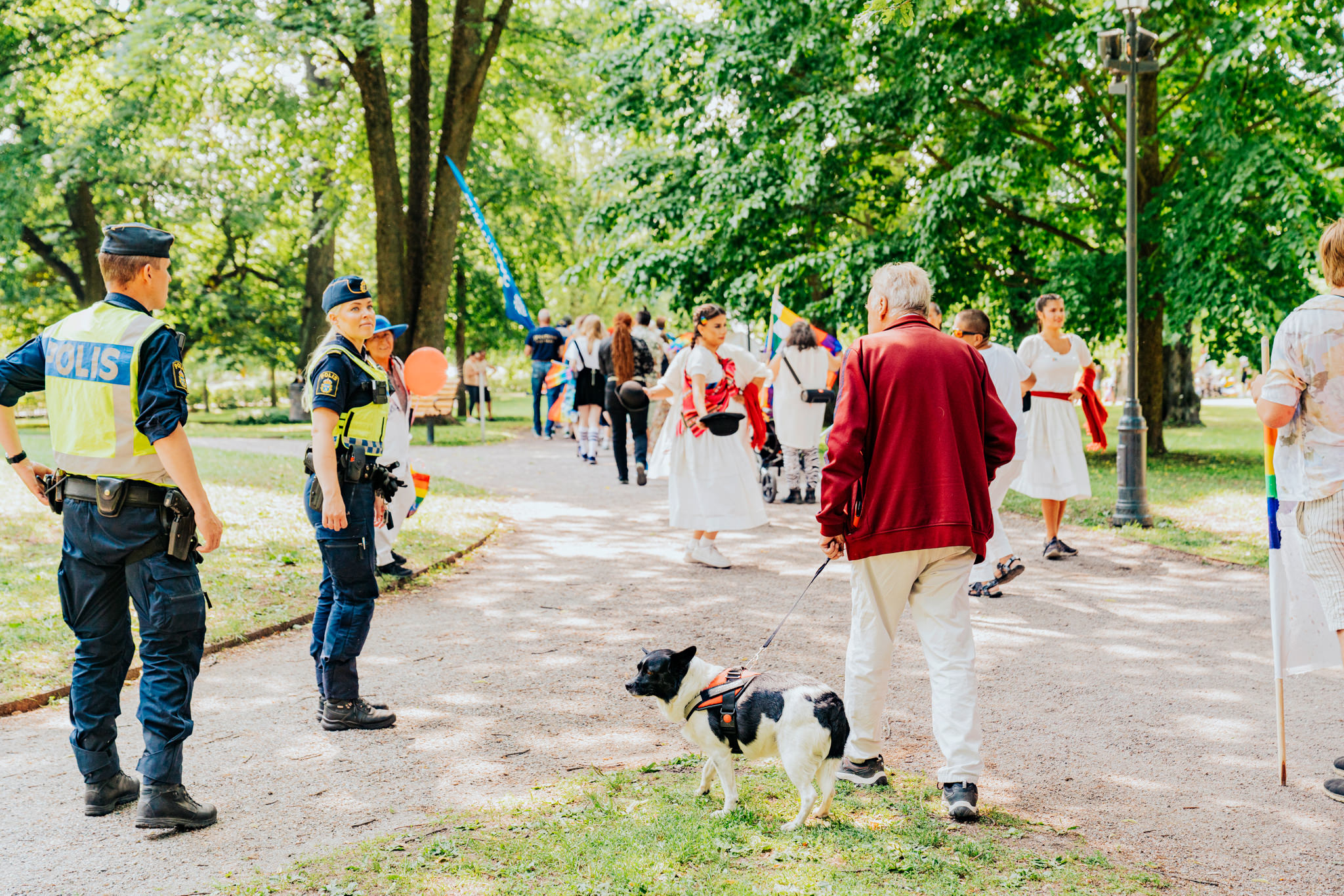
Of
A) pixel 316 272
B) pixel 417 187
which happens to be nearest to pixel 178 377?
pixel 417 187

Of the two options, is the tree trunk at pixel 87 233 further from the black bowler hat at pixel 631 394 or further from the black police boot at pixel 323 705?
the black police boot at pixel 323 705

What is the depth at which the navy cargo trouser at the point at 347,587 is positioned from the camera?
4.90 meters

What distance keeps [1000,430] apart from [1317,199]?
11.9 metres

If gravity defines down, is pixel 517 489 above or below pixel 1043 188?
below

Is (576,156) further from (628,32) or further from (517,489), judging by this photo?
(517,489)

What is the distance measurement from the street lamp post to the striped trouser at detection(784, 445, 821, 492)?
10.9 ft

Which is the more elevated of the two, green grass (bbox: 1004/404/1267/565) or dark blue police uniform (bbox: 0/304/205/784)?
dark blue police uniform (bbox: 0/304/205/784)

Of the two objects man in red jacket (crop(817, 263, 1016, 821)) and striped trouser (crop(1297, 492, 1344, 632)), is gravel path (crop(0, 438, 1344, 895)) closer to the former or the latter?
man in red jacket (crop(817, 263, 1016, 821))

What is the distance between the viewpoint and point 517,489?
1355cm

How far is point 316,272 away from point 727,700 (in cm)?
2732

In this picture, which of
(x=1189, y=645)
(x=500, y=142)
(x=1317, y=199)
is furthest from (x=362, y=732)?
(x=500, y=142)

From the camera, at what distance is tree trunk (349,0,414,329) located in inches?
788

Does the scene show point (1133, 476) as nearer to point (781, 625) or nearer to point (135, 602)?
point (781, 625)

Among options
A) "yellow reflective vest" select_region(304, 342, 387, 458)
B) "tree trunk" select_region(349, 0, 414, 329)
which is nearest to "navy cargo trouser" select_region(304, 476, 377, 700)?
"yellow reflective vest" select_region(304, 342, 387, 458)
